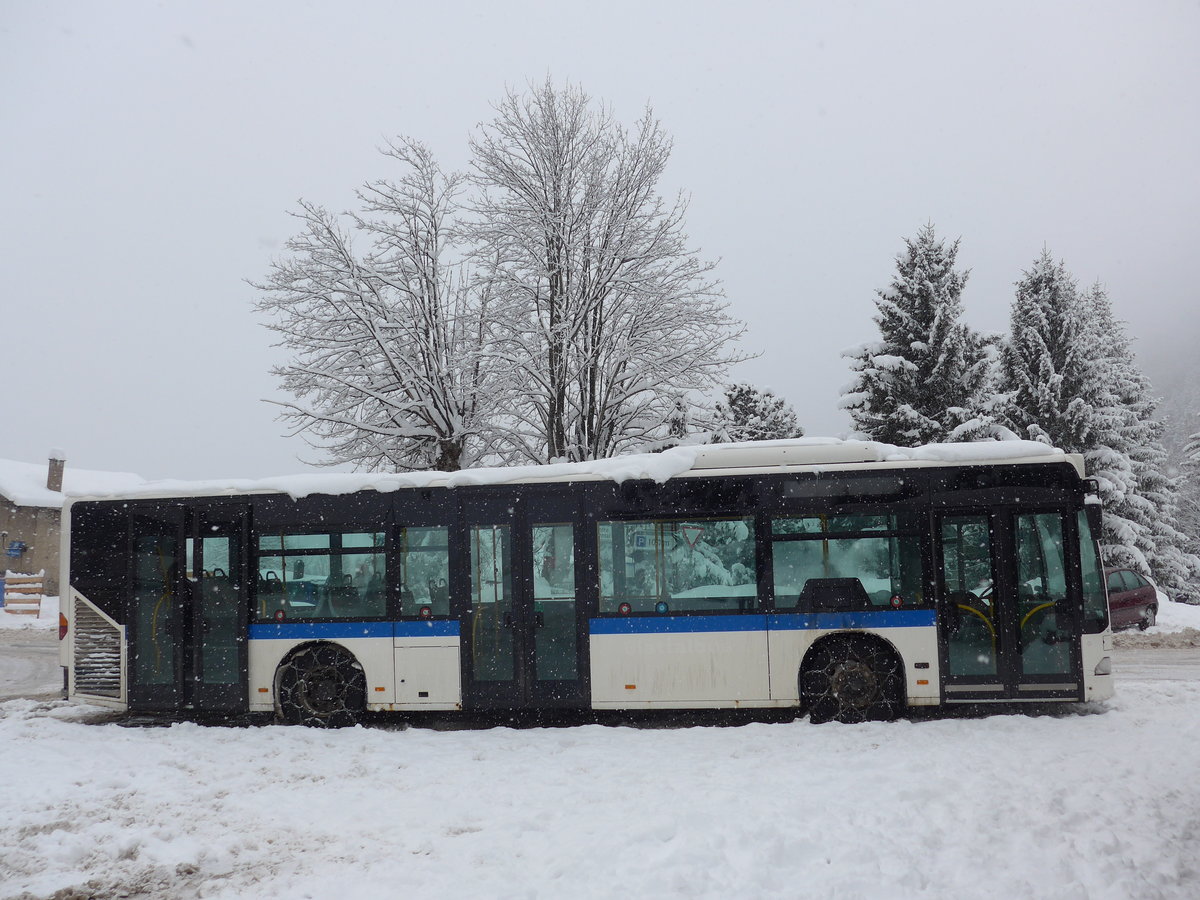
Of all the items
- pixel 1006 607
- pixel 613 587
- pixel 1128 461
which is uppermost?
pixel 1128 461

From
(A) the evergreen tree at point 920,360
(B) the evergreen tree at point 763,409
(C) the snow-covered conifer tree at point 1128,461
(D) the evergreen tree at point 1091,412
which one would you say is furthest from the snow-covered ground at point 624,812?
(B) the evergreen tree at point 763,409

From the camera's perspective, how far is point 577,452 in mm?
21125

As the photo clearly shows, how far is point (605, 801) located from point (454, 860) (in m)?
1.50

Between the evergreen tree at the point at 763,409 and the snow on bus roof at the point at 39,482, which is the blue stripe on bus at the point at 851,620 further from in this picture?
the snow on bus roof at the point at 39,482

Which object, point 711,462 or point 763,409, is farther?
point 763,409

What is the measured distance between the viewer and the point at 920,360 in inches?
1166

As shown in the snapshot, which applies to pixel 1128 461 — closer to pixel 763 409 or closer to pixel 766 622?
pixel 763 409

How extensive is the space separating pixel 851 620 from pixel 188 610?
7902mm

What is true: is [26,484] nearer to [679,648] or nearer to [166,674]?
[166,674]

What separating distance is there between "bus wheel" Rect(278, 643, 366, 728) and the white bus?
3cm

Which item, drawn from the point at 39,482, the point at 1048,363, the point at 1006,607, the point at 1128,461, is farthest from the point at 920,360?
the point at 39,482

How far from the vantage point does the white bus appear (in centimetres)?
965

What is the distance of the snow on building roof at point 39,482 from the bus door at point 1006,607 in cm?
3950

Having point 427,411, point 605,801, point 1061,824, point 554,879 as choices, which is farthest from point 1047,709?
point 427,411
